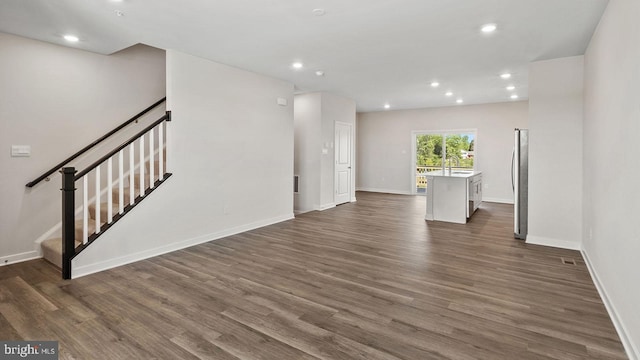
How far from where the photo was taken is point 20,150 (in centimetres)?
379

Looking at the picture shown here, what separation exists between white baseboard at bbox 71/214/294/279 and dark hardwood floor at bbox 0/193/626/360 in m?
0.15

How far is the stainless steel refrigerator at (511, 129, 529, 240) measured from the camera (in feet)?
15.4

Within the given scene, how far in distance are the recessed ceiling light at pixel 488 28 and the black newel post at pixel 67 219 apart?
4456 mm

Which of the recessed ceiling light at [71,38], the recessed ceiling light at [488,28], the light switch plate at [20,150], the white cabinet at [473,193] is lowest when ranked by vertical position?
the white cabinet at [473,193]

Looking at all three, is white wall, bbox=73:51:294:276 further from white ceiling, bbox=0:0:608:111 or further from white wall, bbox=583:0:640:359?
white wall, bbox=583:0:640:359

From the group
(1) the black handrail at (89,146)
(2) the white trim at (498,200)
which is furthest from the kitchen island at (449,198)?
(1) the black handrail at (89,146)

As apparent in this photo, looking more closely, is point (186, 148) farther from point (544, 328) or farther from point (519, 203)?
point (519, 203)

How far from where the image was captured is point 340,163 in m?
7.97

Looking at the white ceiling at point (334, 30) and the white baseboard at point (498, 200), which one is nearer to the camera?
the white ceiling at point (334, 30)

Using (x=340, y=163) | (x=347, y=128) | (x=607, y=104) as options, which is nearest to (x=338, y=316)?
(x=607, y=104)

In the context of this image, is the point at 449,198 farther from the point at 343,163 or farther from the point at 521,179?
the point at 343,163

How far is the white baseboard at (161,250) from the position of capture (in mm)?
3388

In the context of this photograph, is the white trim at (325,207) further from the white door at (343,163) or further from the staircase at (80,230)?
the staircase at (80,230)

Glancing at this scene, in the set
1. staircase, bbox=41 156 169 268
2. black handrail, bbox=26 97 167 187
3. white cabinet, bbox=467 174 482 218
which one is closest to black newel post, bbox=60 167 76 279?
staircase, bbox=41 156 169 268
